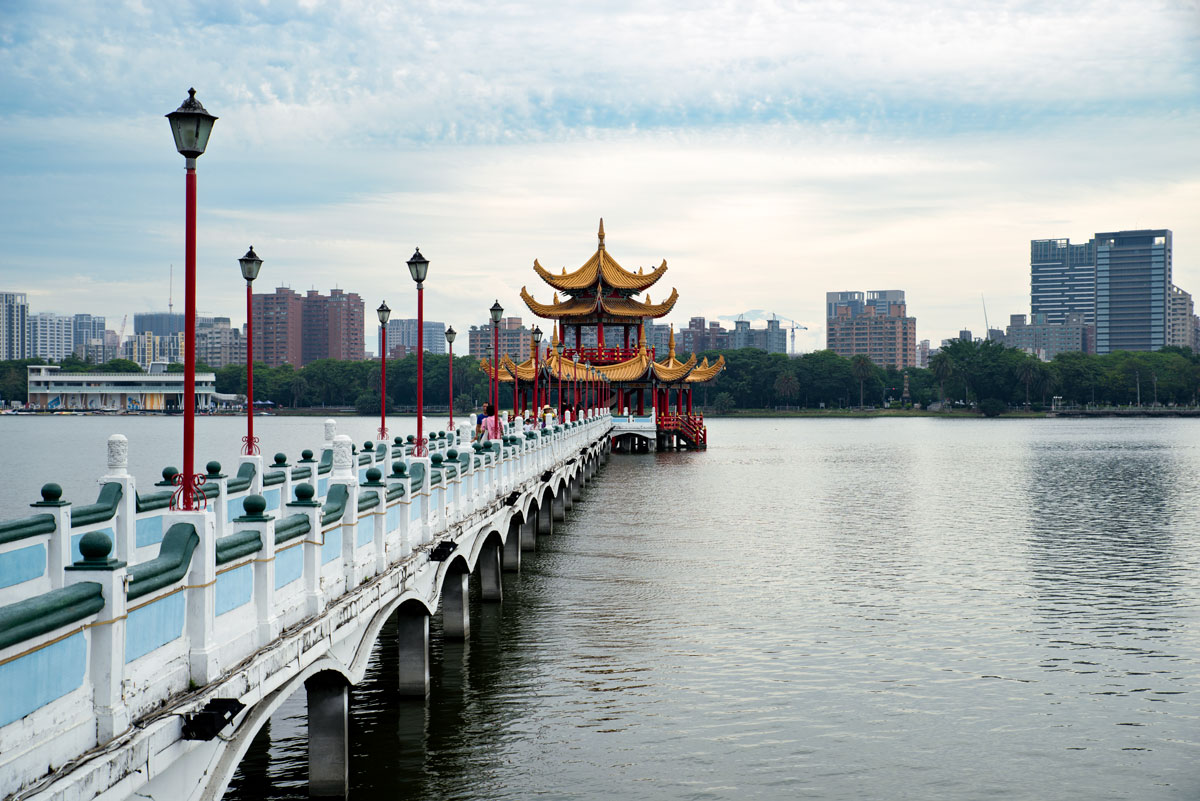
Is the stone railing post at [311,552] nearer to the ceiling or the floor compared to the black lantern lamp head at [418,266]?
nearer to the floor

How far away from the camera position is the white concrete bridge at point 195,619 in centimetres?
561

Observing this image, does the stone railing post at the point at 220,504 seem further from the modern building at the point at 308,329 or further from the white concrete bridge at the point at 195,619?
the modern building at the point at 308,329

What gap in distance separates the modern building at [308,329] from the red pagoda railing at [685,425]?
410 feet

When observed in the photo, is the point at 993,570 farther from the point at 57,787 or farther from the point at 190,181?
the point at 57,787

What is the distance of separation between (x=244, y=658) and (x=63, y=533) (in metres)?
1.64

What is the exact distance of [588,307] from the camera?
75.3m

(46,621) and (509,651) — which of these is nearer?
(46,621)

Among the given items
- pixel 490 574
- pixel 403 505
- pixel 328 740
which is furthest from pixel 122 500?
pixel 490 574

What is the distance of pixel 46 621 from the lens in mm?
5418

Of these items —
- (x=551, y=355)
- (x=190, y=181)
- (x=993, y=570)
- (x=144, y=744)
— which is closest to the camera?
(x=144, y=744)

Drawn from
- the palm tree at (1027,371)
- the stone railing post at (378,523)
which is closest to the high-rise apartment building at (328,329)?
the palm tree at (1027,371)

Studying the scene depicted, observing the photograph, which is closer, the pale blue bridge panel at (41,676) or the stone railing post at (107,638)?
the pale blue bridge panel at (41,676)

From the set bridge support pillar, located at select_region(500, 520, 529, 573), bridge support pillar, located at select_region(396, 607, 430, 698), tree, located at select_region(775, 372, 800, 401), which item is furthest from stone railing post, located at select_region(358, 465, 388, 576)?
tree, located at select_region(775, 372, 800, 401)

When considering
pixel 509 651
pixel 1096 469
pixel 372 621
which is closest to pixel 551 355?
pixel 1096 469
